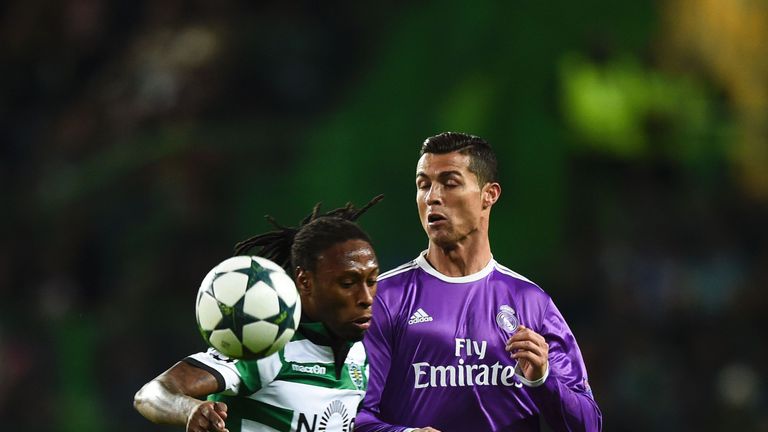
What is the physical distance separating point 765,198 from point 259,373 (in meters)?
7.96

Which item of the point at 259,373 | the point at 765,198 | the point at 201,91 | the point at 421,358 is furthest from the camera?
the point at 201,91

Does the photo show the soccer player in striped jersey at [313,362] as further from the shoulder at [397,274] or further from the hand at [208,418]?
the shoulder at [397,274]

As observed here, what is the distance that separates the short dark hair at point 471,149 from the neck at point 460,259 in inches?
11.5

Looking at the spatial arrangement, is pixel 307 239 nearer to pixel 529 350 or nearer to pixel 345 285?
pixel 345 285

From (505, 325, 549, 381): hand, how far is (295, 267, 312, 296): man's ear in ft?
2.76

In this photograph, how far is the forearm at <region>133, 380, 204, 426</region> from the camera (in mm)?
3498

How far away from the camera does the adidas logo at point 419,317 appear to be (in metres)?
4.84

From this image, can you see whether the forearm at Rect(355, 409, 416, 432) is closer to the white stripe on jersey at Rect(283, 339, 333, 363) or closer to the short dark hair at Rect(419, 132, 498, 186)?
the white stripe on jersey at Rect(283, 339, 333, 363)

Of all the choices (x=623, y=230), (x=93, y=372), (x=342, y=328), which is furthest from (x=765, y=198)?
(x=342, y=328)

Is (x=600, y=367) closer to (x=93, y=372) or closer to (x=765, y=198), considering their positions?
(x=765, y=198)

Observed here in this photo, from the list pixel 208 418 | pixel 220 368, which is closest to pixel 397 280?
pixel 220 368

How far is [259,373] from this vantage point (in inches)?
155

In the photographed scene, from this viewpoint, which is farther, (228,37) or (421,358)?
(228,37)

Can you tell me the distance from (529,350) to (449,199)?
32.4 inches
